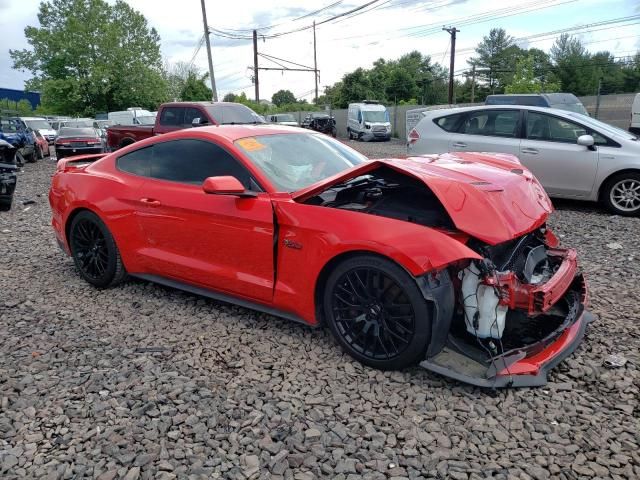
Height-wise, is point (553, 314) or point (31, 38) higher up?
point (31, 38)

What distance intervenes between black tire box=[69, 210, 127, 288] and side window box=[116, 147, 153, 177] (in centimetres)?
51

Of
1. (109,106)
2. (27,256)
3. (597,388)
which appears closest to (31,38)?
(109,106)

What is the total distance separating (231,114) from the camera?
468 inches

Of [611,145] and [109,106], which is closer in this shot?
[611,145]

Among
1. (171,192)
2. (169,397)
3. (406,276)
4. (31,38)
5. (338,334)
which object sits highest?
(31,38)

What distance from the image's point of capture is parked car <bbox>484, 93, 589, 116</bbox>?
13.8 metres

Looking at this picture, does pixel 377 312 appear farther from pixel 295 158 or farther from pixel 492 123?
pixel 492 123

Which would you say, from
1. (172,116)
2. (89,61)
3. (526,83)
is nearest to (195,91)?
(89,61)

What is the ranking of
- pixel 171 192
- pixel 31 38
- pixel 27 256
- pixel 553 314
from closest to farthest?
1. pixel 553 314
2. pixel 171 192
3. pixel 27 256
4. pixel 31 38

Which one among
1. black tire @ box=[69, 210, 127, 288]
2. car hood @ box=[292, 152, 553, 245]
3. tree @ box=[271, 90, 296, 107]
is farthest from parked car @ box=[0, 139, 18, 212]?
tree @ box=[271, 90, 296, 107]

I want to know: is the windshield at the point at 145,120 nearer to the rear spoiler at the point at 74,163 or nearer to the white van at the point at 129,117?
the white van at the point at 129,117

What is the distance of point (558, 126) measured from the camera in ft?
24.7

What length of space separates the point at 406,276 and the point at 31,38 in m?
45.7

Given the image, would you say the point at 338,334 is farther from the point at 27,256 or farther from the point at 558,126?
the point at 558,126
